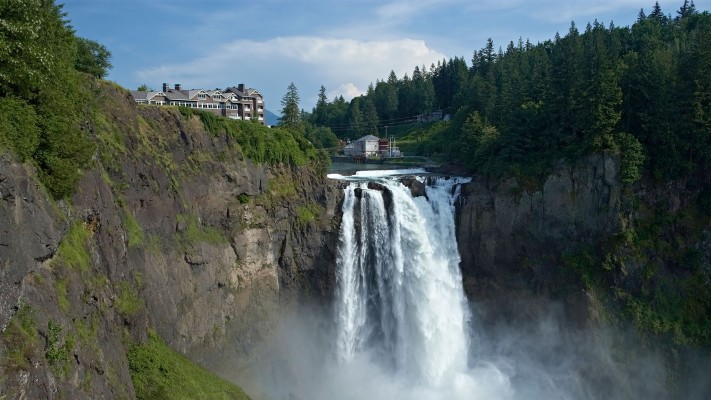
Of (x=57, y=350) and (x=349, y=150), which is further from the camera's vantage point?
(x=349, y=150)

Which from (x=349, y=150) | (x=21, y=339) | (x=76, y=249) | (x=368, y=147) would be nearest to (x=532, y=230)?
(x=76, y=249)

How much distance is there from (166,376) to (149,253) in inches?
274

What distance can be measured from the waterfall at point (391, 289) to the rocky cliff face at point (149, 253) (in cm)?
197

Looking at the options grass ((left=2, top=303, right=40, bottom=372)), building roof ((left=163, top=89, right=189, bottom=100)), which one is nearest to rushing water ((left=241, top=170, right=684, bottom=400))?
grass ((left=2, top=303, right=40, bottom=372))

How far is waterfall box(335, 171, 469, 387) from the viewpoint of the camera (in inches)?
1721

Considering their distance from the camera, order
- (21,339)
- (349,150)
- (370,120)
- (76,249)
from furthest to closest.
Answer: (370,120)
(349,150)
(76,249)
(21,339)

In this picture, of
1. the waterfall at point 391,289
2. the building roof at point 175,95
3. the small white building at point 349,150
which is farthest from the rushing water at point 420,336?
the small white building at point 349,150

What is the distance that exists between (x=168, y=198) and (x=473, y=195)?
24.2 m

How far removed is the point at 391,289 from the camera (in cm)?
4422

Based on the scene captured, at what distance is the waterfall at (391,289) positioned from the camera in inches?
1721

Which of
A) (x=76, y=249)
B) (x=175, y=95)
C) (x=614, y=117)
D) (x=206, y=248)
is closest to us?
(x=76, y=249)

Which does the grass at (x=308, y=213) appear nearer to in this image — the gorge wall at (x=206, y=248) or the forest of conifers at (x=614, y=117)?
the gorge wall at (x=206, y=248)

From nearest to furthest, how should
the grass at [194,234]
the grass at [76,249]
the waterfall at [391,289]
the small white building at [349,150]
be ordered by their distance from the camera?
the grass at [76,249] < the grass at [194,234] < the waterfall at [391,289] < the small white building at [349,150]

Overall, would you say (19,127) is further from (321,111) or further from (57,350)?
(321,111)
